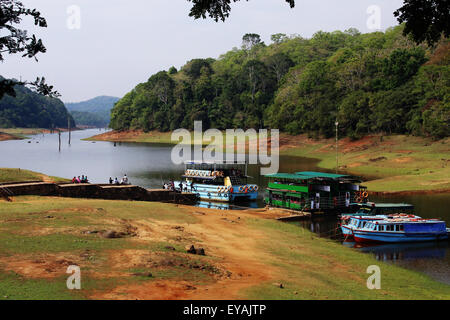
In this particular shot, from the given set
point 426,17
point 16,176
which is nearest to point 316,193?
point 16,176

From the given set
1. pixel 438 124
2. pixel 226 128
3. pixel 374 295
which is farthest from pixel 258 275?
pixel 226 128

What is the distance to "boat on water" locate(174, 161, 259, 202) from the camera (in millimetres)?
58688

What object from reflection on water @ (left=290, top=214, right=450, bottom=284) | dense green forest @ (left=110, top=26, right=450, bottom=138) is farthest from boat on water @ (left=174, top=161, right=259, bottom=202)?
dense green forest @ (left=110, top=26, right=450, bottom=138)

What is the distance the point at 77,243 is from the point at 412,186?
2078 inches

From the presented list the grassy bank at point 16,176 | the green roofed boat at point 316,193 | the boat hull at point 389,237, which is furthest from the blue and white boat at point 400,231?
the grassy bank at point 16,176

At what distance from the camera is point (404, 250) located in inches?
1391

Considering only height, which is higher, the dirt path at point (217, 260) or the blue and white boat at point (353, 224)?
the dirt path at point (217, 260)

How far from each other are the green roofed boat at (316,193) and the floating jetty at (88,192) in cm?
1218

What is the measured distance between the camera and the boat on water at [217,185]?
5869cm

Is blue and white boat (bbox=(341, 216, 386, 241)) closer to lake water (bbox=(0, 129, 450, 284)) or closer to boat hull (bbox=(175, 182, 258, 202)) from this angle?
lake water (bbox=(0, 129, 450, 284))

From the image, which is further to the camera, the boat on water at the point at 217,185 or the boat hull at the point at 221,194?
the boat on water at the point at 217,185

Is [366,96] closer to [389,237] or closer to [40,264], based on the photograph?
[389,237]

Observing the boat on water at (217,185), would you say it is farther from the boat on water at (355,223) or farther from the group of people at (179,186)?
the boat on water at (355,223)

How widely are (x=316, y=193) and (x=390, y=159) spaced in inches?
1735
